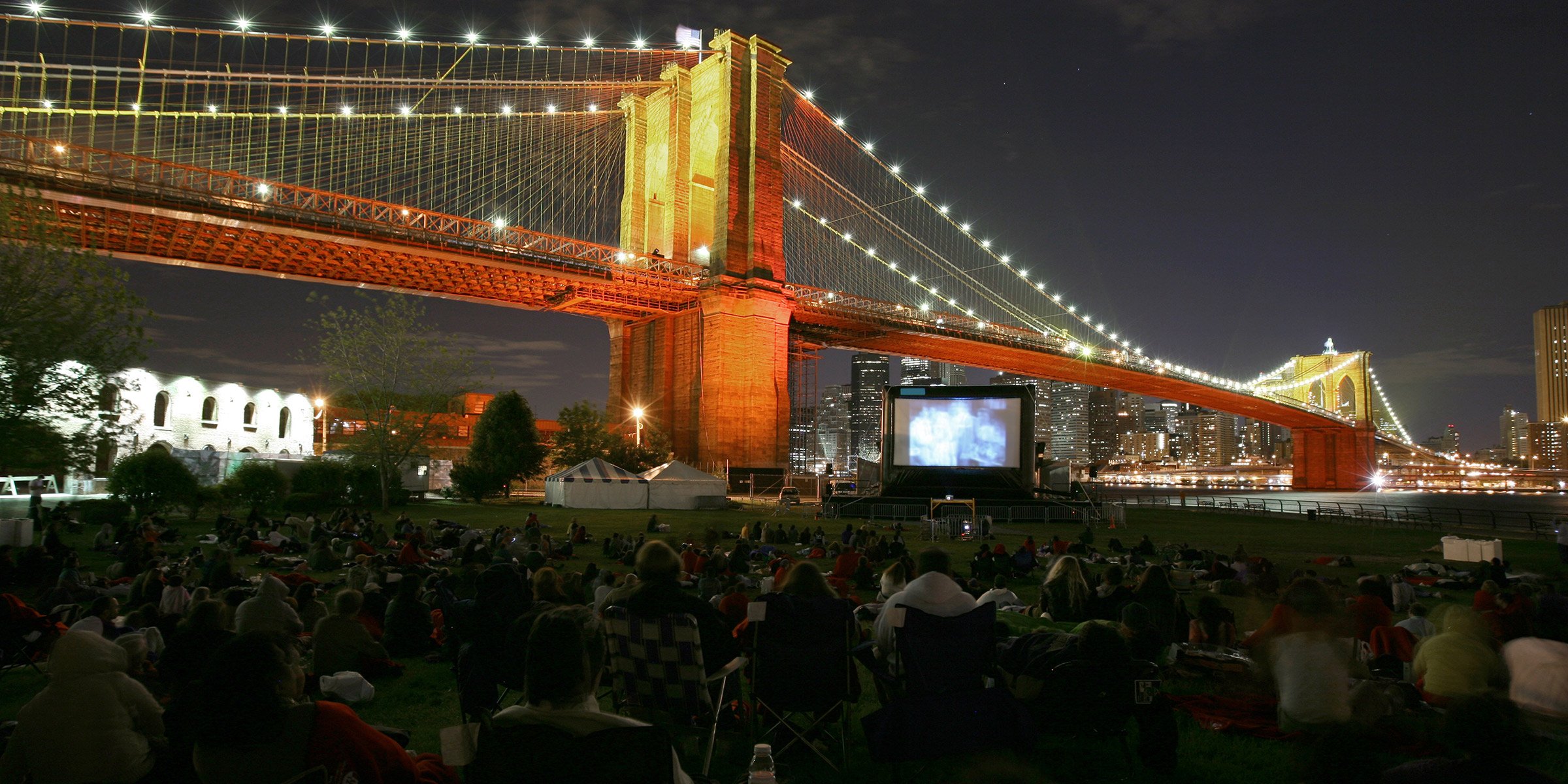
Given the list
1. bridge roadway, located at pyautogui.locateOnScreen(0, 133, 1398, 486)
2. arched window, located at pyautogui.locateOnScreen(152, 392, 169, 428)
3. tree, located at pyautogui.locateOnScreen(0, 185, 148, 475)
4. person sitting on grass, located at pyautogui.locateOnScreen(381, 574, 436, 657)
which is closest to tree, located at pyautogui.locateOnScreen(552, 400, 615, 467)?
bridge roadway, located at pyautogui.locateOnScreen(0, 133, 1398, 486)

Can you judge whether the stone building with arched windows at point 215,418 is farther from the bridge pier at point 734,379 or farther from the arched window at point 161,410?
the bridge pier at point 734,379

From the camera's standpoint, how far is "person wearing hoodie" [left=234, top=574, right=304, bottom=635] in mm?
5027

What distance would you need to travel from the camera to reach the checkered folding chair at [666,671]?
3.89m

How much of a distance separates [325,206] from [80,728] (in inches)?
1262

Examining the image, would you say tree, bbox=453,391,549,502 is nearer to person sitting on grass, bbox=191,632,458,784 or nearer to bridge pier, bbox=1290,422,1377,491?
person sitting on grass, bbox=191,632,458,784

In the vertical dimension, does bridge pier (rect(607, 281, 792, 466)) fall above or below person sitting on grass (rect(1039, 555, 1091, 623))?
above

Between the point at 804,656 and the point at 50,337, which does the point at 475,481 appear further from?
the point at 804,656

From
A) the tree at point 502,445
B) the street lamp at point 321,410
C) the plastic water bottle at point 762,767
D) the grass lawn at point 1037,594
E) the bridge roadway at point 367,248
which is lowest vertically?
the grass lawn at point 1037,594

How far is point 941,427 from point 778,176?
1590cm

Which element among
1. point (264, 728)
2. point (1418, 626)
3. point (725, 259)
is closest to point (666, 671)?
point (264, 728)

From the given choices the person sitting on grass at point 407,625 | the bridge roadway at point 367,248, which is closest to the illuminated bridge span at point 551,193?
the bridge roadway at point 367,248

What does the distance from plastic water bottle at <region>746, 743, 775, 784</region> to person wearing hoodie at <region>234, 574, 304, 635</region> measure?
3.44 metres

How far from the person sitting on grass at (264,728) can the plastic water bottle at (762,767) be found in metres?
1.19

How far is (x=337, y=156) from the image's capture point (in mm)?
34875
